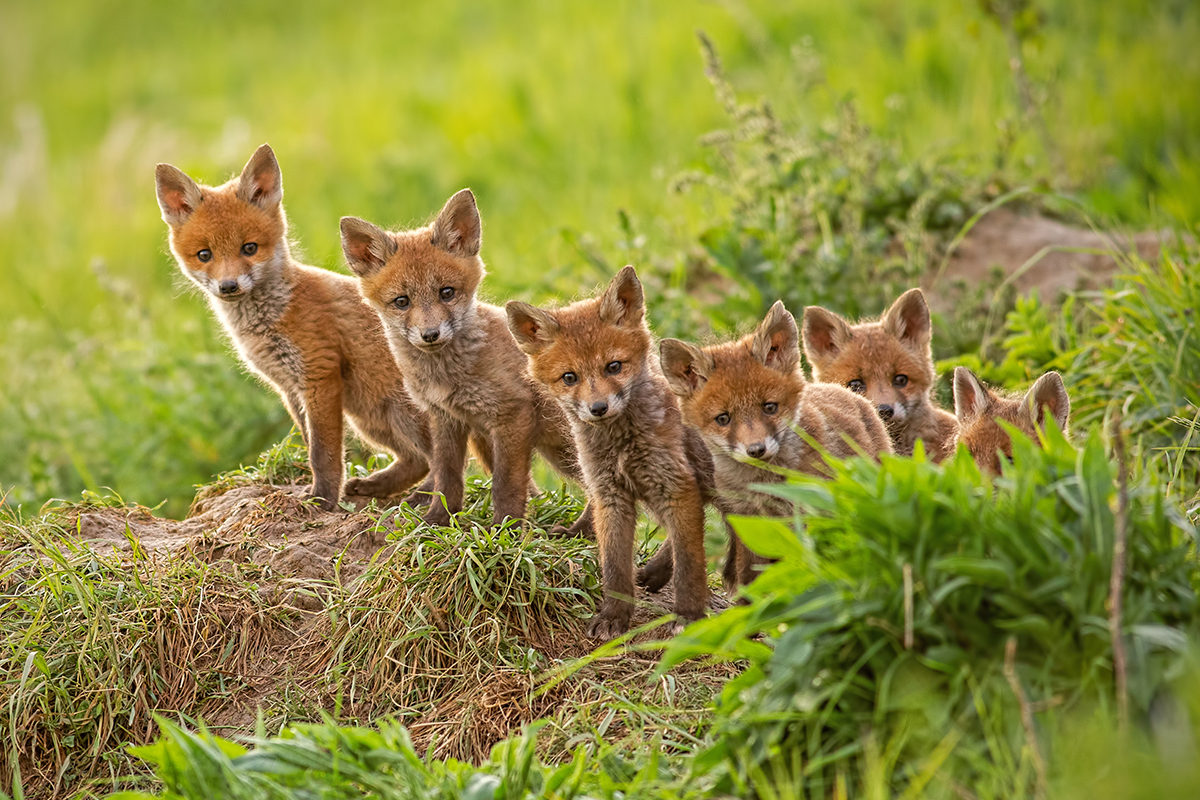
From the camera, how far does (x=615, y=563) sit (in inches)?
158

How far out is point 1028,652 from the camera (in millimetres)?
2697

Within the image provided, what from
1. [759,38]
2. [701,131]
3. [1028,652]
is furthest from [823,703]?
[701,131]

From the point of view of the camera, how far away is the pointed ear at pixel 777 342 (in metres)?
4.02

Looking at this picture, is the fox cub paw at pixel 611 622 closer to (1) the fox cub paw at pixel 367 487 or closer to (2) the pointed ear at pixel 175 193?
(1) the fox cub paw at pixel 367 487

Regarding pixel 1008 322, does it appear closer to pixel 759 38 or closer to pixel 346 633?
pixel 346 633

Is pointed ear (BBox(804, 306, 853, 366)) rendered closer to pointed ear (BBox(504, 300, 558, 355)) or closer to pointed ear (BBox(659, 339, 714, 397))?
pointed ear (BBox(659, 339, 714, 397))

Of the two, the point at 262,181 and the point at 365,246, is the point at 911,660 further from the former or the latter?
the point at 262,181

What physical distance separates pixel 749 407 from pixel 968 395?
82cm

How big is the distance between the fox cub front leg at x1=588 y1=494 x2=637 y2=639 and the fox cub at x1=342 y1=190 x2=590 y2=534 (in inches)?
17.8

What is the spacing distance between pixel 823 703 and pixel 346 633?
186cm

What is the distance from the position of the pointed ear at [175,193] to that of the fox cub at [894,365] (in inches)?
110

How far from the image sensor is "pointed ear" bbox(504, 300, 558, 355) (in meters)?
4.12

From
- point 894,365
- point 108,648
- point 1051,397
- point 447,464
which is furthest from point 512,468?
point 1051,397

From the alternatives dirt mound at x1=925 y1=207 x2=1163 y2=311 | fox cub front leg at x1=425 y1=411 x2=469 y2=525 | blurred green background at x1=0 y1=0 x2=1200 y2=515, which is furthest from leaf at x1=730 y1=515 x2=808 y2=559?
dirt mound at x1=925 y1=207 x2=1163 y2=311
